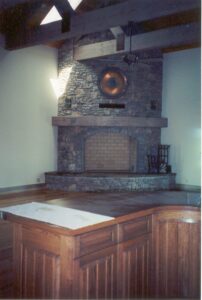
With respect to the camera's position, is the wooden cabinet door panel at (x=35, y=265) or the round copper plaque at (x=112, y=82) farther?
the round copper plaque at (x=112, y=82)

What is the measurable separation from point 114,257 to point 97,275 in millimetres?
181

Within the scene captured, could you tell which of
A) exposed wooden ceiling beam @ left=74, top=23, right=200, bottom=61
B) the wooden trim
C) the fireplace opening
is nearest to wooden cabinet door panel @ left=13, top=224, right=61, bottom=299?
exposed wooden ceiling beam @ left=74, top=23, right=200, bottom=61

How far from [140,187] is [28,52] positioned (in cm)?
420

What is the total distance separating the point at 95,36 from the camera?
297 inches

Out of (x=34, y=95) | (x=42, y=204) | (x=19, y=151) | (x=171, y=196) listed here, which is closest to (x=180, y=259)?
(x=171, y=196)

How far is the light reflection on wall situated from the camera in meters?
7.93

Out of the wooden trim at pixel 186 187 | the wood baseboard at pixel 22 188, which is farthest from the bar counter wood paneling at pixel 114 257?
the wooden trim at pixel 186 187

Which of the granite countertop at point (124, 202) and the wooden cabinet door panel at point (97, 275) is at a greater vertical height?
the granite countertop at point (124, 202)

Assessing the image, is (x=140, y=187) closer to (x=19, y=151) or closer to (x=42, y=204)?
(x=19, y=151)

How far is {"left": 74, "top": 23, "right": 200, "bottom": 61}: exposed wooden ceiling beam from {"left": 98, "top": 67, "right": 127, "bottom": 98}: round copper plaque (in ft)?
2.05

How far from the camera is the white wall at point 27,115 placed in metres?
6.91

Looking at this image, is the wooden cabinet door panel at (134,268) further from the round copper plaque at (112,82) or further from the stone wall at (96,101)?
the round copper plaque at (112,82)

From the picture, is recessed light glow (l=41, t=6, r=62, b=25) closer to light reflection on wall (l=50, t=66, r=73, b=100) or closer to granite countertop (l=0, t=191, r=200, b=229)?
light reflection on wall (l=50, t=66, r=73, b=100)

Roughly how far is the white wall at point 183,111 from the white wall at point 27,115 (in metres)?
3.02
